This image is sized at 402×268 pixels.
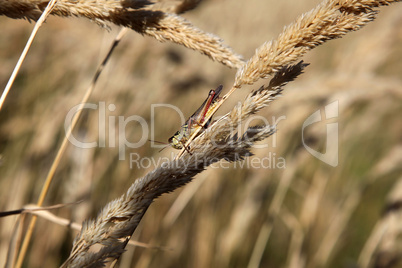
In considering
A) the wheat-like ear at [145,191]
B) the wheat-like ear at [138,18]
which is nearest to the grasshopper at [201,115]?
the wheat-like ear at [138,18]

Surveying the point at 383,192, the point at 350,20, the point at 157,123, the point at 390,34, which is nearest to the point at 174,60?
the point at 157,123

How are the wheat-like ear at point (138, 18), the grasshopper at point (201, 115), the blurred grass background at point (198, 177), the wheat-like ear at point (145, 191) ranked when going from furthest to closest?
the blurred grass background at point (198, 177) < the grasshopper at point (201, 115) < the wheat-like ear at point (138, 18) < the wheat-like ear at point (145, 191)

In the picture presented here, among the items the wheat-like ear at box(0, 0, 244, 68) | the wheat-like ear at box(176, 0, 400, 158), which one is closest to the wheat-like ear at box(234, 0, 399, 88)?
the wheat-like ear at box(176, 0, 400, 158)

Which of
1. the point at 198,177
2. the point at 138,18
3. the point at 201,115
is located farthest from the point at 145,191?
the point at 198,177

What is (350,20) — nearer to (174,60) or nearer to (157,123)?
(174,60)

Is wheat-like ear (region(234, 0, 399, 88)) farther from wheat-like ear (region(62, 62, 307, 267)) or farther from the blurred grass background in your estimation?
the blurred grass background

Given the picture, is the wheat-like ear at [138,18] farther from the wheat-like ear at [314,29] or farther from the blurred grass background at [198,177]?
the blurred grass background at [198,177]
